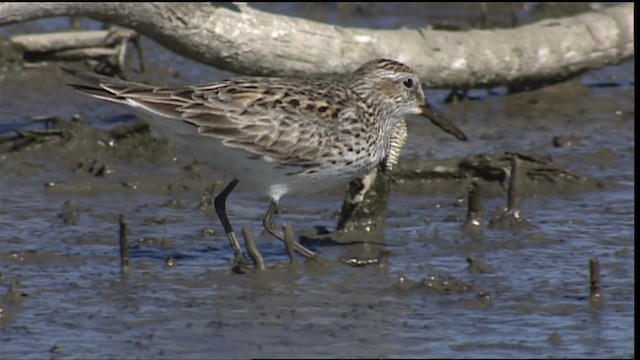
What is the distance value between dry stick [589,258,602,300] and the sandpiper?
1.73 metres

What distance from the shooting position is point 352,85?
9.70 m

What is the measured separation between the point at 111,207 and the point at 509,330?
12.2 ft

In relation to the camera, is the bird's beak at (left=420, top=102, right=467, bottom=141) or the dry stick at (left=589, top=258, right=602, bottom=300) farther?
the bird's beak at (left=420, top=102, right=467, bottom=141)

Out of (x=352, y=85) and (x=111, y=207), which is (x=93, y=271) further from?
(x=352, y=85)

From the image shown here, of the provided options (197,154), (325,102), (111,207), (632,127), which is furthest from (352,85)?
(632,127)

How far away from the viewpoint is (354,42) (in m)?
11.9

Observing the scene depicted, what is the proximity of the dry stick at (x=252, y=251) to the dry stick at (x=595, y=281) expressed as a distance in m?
2.00

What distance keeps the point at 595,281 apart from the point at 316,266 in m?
1.79

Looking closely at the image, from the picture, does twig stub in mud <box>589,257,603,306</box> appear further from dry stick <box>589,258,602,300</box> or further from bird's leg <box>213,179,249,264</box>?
bird's leg <box>213,179,249,264</box>

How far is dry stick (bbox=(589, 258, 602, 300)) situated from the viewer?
7.93m

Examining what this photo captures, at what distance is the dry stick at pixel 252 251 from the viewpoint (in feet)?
28.5

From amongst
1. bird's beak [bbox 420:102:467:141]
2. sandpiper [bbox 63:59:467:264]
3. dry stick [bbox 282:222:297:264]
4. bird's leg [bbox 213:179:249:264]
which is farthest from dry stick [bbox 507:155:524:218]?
bird's leg [bbox 213:179:249:264]

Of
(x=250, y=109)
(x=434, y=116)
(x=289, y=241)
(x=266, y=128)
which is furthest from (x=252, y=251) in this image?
(x=434, y=116)

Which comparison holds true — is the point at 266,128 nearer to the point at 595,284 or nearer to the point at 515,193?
the point at 515,193
